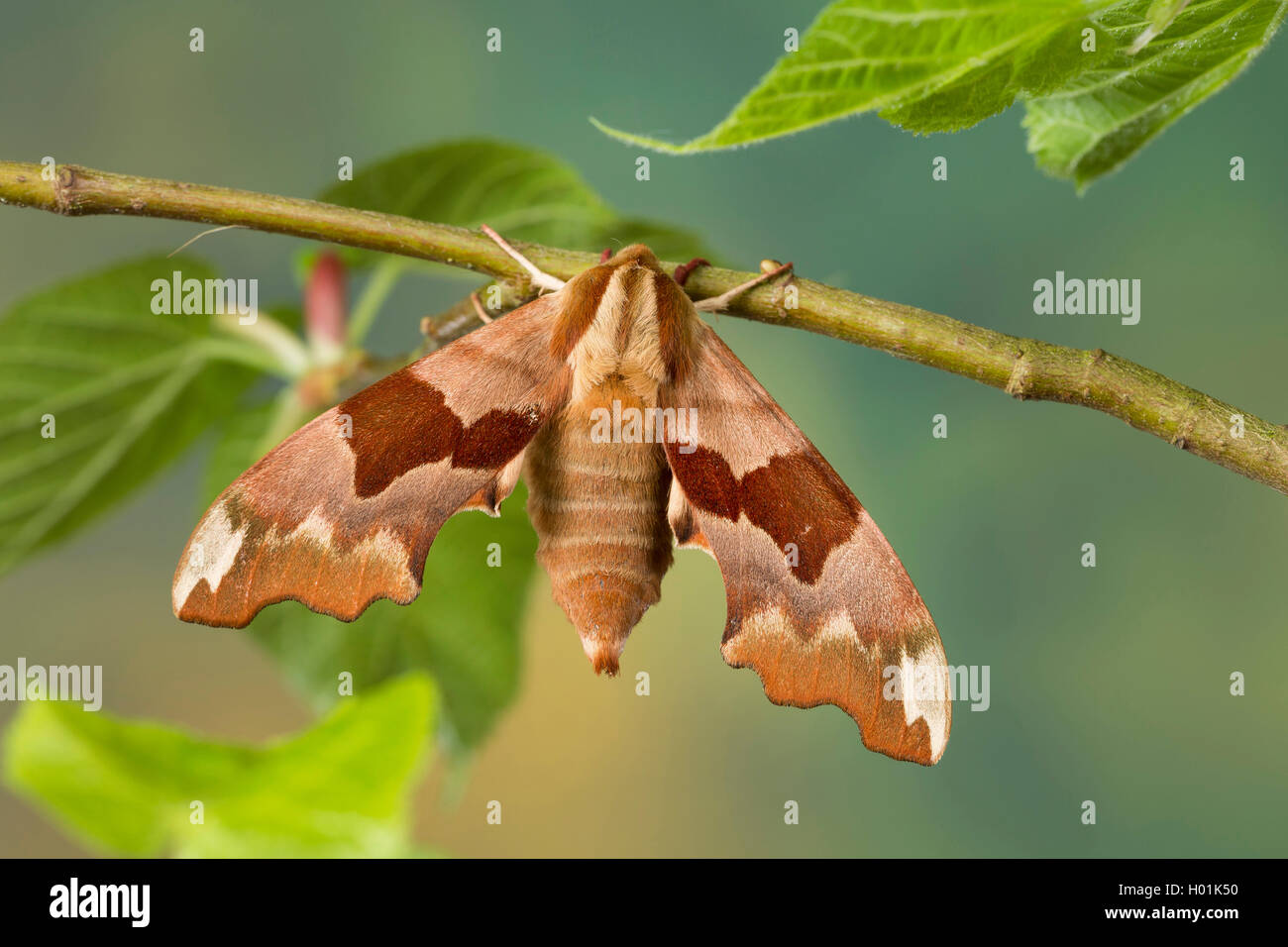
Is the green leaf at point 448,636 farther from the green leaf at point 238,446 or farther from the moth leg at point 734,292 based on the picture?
the moth leg at point 734,292

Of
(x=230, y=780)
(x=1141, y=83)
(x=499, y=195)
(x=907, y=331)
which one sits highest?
(x=499, y=195)

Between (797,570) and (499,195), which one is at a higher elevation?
(499,195)

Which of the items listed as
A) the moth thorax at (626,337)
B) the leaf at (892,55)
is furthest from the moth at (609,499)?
the leaf at (892,55)

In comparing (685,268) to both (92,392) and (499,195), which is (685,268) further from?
(92,392)

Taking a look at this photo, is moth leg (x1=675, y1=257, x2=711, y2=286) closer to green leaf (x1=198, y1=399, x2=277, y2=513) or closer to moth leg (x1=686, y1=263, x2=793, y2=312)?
moth leg (x1=686, y1=263, x2=793, y2=312)

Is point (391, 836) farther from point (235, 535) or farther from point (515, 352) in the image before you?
point (515, 352)

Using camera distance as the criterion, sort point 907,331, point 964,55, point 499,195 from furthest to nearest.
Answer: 1. point 499,195
2. point 907,331
3. point 964,55

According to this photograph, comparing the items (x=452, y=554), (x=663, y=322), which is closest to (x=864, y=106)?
(x=663, y=322)

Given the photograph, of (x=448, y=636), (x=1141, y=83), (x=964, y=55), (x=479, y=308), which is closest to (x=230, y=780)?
(x=479, y=308)
